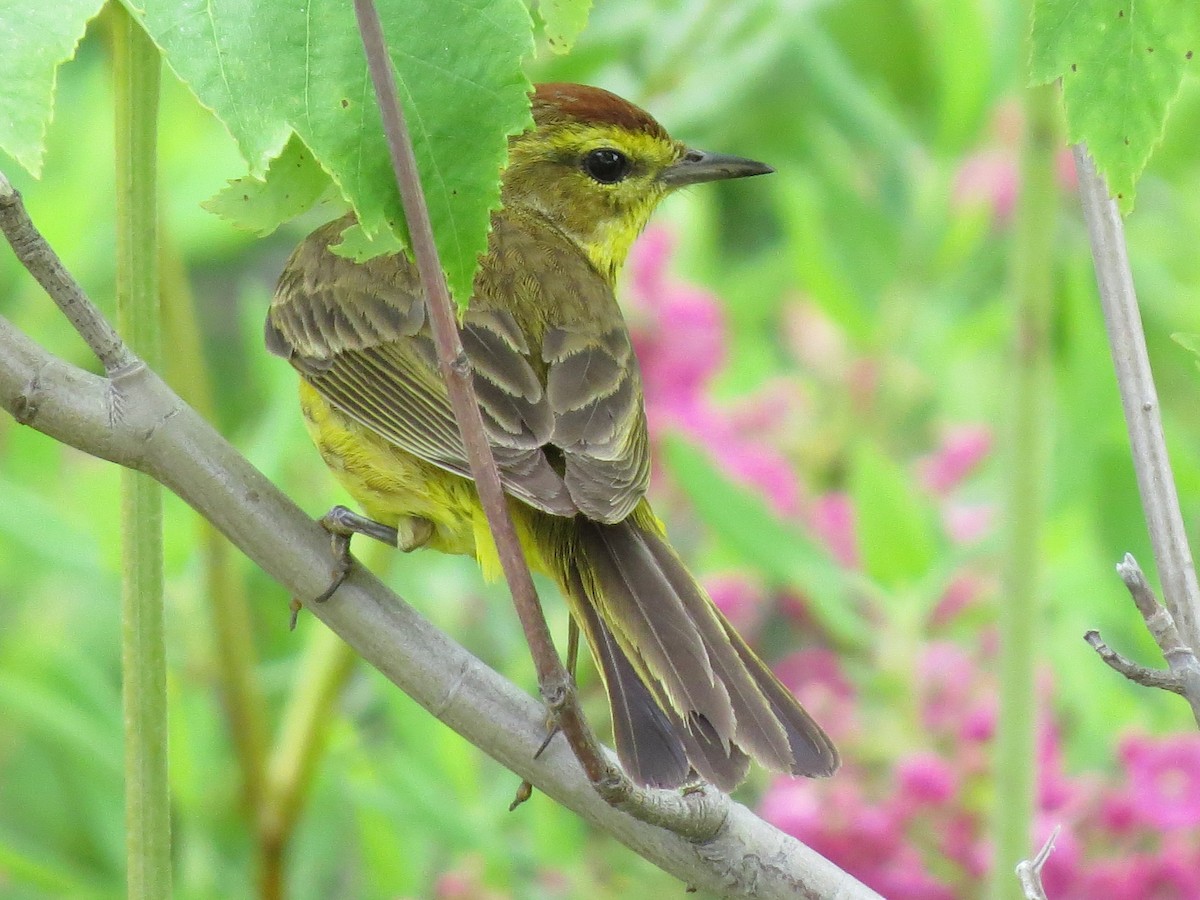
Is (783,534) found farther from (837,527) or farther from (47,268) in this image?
(47,268)

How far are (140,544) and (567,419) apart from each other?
91 cm

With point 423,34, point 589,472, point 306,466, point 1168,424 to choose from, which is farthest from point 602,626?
point 1168,424

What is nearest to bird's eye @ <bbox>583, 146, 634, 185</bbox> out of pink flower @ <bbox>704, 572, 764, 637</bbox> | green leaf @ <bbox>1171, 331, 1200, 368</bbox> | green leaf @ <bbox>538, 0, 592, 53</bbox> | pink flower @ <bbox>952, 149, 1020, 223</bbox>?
pink flower @ <bbox>704, 572, 764, 637</bbox>

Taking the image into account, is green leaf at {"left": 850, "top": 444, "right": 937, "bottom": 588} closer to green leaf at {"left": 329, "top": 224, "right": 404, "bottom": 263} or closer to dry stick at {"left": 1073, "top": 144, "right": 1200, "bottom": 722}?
dry stick at {"left": 1073, "top": 144, "right": 1200, "bottom": 722}

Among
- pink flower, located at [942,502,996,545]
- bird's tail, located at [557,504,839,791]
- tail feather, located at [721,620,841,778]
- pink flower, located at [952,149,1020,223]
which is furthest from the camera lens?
pink flower, located at [952,149,1020,223]

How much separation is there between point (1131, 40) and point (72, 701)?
3.11 m

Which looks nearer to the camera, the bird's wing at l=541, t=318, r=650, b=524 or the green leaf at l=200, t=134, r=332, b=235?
the green leaf at l=200, t=134, r=332, b=235

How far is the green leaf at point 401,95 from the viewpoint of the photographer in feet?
4.73

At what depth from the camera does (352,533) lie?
2.16 meters

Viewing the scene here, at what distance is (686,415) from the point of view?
3783 mm

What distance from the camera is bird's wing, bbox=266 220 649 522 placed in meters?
2.33

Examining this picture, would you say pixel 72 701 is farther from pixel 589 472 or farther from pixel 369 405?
pixel 589 472

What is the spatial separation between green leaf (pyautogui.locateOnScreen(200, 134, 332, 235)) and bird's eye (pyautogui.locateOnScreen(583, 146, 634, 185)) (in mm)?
1554

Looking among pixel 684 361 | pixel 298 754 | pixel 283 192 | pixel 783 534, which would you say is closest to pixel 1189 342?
pixel 283 192
